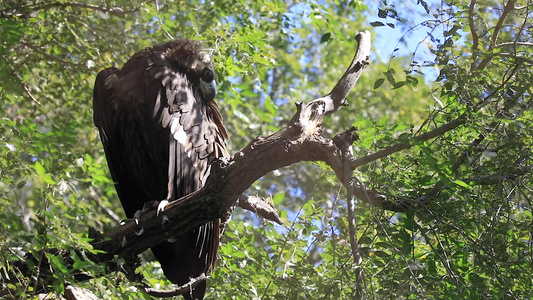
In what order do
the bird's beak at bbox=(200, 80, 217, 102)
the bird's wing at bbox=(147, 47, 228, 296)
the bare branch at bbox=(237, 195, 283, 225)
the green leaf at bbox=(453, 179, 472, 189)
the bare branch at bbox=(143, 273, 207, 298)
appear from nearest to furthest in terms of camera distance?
1. the green leaf at bbox=(453, 179, 472, 189)
2. the bare branch at bbox=(143, 273, 207, 298)
3. the bare branch at bbox=(237, 195, 283, 225)
4. the bird's wing at bbox=(147, 47, 228, 296)
5. the bird's beak at bbox=(200, 80, 217, 102)

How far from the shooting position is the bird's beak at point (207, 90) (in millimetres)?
4684

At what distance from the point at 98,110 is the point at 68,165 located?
41 cm

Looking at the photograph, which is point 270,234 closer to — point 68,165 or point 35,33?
point 68,165

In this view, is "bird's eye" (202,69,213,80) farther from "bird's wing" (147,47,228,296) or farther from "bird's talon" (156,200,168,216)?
"bird's talon" (156,200,168,216)

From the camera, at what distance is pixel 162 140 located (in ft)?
14.0

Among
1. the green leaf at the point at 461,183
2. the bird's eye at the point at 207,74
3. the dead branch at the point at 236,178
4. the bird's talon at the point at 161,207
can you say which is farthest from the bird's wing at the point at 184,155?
the green leaf at the point at 461,183

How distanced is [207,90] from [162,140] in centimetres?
60

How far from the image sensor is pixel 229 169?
3.24m

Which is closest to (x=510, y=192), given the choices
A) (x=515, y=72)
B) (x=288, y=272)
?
(x=515, y=72)

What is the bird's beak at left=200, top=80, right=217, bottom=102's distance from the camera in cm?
468

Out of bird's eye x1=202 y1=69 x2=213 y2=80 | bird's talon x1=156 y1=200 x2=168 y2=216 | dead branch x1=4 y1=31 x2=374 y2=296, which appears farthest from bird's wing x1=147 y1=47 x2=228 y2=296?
dead branch x1=4 y1=31 x2=374 y2=296

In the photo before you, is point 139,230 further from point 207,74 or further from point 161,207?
point 207,74

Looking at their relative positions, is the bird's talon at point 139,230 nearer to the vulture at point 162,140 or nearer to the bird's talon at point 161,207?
the bird's talon at point 161,207

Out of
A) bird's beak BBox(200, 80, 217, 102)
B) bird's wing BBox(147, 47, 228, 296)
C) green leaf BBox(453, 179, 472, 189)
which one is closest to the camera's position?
green leaf BBox(453, 179, 472, 189)
